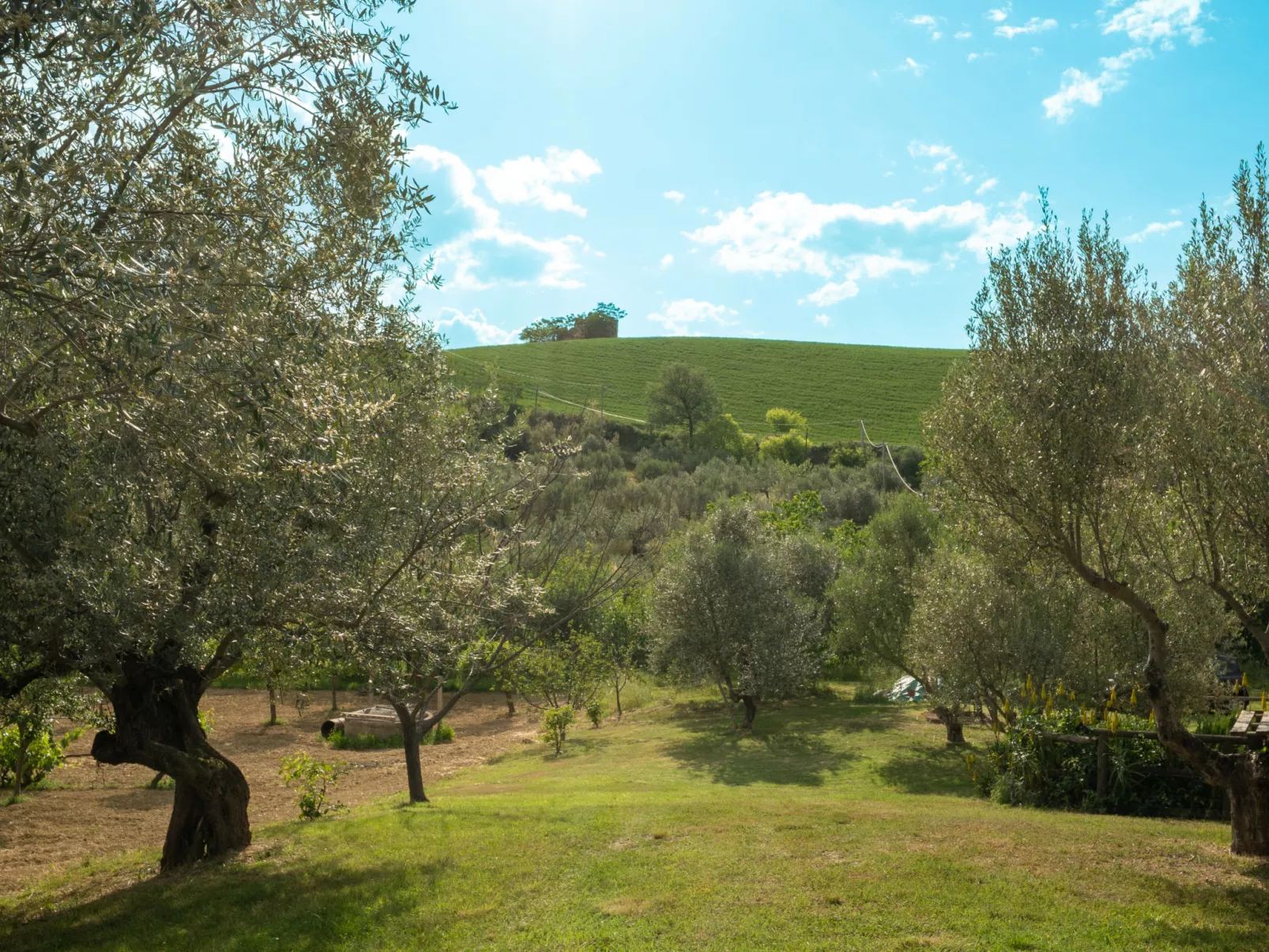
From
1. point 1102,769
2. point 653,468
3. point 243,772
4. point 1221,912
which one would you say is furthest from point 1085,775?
point 653,468

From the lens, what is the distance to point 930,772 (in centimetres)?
2058

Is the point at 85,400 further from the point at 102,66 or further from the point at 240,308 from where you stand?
the point at 102,66

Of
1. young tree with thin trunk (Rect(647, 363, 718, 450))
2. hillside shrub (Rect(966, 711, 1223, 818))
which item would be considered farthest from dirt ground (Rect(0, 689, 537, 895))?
young tree with thin trunk (Rect(647, 363, 718, 450))

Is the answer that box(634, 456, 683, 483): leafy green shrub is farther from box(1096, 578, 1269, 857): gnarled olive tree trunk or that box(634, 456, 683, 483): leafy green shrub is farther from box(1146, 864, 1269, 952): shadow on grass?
box(1146, 864, 1269, 952): shadow on grass

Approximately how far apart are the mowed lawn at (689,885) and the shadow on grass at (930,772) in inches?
127

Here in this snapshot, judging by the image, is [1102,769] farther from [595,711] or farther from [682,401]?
[682,401]

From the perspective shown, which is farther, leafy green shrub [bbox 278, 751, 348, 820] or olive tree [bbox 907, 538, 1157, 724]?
olive tree [bbox 907, 538, 1157, 724]

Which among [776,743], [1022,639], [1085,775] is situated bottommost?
[776,743]

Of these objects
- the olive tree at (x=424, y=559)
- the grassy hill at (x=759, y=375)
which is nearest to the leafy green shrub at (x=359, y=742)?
the olive tree at (x=424, y=559)

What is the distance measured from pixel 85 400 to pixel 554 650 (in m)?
21.9

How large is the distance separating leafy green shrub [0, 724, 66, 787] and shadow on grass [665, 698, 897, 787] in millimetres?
13420

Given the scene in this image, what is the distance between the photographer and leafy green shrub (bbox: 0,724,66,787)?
1675 centimetres

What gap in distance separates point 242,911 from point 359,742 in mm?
17829

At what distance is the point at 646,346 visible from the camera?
118 metres
